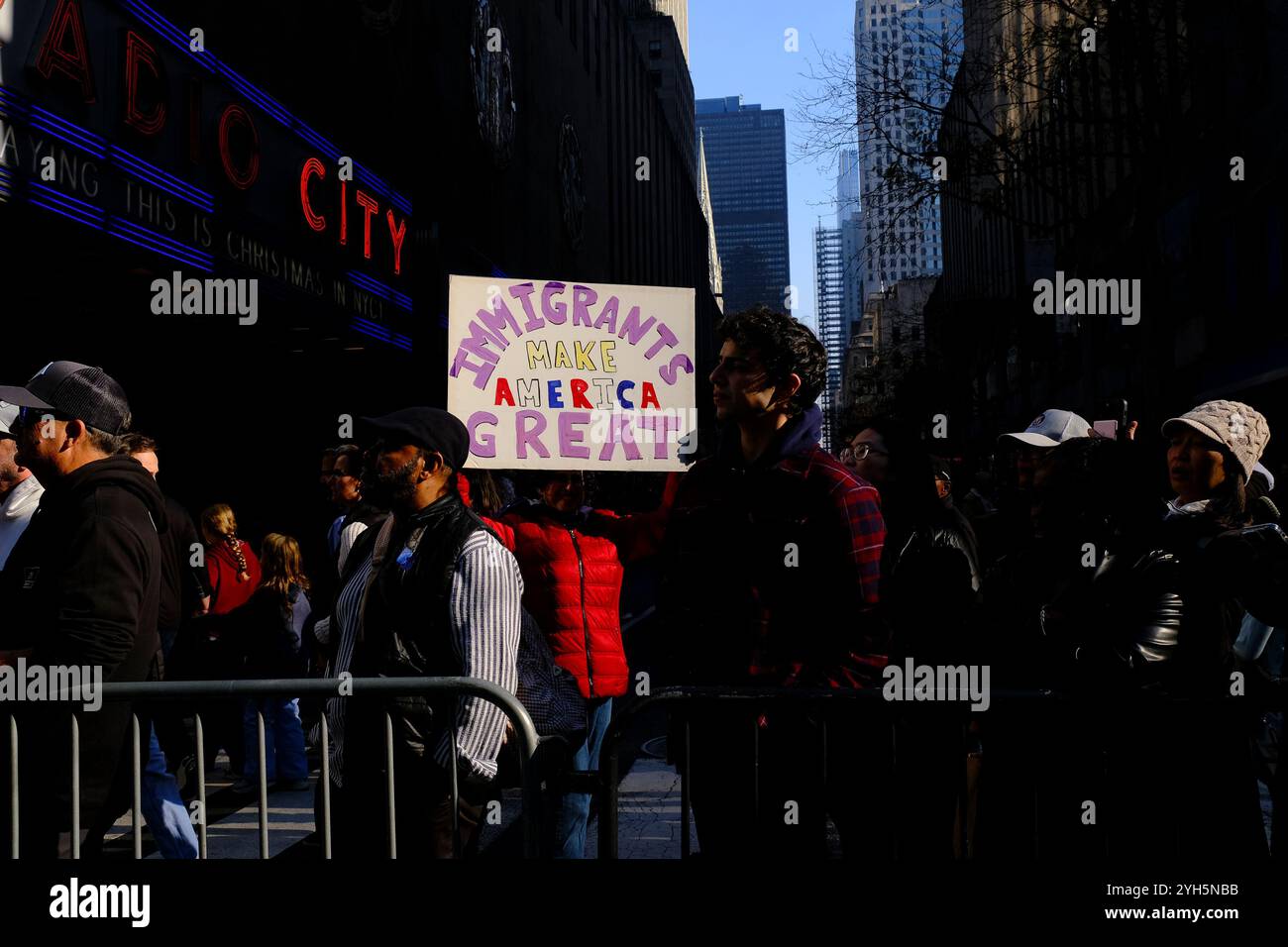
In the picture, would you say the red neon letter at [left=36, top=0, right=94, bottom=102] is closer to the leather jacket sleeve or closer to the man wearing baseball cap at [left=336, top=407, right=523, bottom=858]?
the man wearing baseball cap at [left=336, top=407, right=523, bottom=858]

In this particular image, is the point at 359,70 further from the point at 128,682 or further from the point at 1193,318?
the point at 1193,318

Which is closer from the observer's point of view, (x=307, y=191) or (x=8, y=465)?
(x=8, y=465)

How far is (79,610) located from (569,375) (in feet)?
7.63

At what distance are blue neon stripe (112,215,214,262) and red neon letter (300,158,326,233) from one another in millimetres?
2732

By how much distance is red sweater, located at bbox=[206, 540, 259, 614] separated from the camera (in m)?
8.00

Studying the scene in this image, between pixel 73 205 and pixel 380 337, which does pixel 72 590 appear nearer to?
pixel 73 205

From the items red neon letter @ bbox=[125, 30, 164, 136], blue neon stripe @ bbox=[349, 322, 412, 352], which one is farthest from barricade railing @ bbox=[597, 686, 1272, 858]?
blue neon stripe @ bbox=[349, 322, 412, 352]

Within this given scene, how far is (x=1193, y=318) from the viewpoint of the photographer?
28688mm

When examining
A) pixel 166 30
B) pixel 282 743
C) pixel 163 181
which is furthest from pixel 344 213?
pixel 282 743

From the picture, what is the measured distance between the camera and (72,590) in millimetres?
3625
